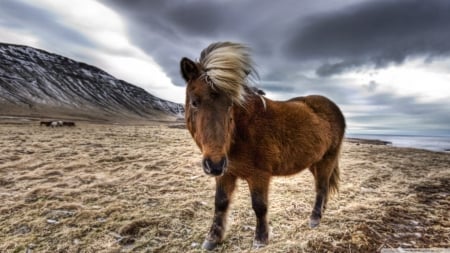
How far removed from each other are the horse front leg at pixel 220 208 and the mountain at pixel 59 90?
354 feet

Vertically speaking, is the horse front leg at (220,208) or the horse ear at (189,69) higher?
the horse ear at (189,69)

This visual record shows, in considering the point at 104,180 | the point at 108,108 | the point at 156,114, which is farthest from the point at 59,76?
→ the point at 104,180

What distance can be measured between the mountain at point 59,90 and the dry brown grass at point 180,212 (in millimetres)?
103439

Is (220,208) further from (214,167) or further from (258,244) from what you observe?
(214,167)

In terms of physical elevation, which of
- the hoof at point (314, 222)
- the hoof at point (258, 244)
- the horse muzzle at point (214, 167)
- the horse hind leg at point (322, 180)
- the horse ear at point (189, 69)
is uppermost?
the horse ear at point (189, 69)

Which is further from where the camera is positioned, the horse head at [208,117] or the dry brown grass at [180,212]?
the dry brown grass at [180,212]

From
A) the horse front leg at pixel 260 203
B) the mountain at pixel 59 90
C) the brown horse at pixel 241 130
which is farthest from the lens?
the mountain at pixel 59 90

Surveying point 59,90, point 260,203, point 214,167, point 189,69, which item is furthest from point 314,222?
point 59,90

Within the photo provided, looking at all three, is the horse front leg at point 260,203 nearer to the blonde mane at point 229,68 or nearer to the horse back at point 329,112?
the blonde mane at point 229,68

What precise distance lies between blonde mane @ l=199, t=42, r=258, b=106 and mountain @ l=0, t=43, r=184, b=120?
108438 millimetres

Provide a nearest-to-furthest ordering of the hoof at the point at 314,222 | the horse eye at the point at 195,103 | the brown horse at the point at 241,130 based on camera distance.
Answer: the brown horse at the point at 241,130, the horse eye at the point at 195,103, the hoof at the point at 314,222

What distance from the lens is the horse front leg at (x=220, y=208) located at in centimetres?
436

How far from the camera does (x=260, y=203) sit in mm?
4109

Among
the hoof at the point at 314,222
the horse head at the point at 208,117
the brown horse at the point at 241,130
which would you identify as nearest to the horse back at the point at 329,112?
the brown horse at the point at 241,130
